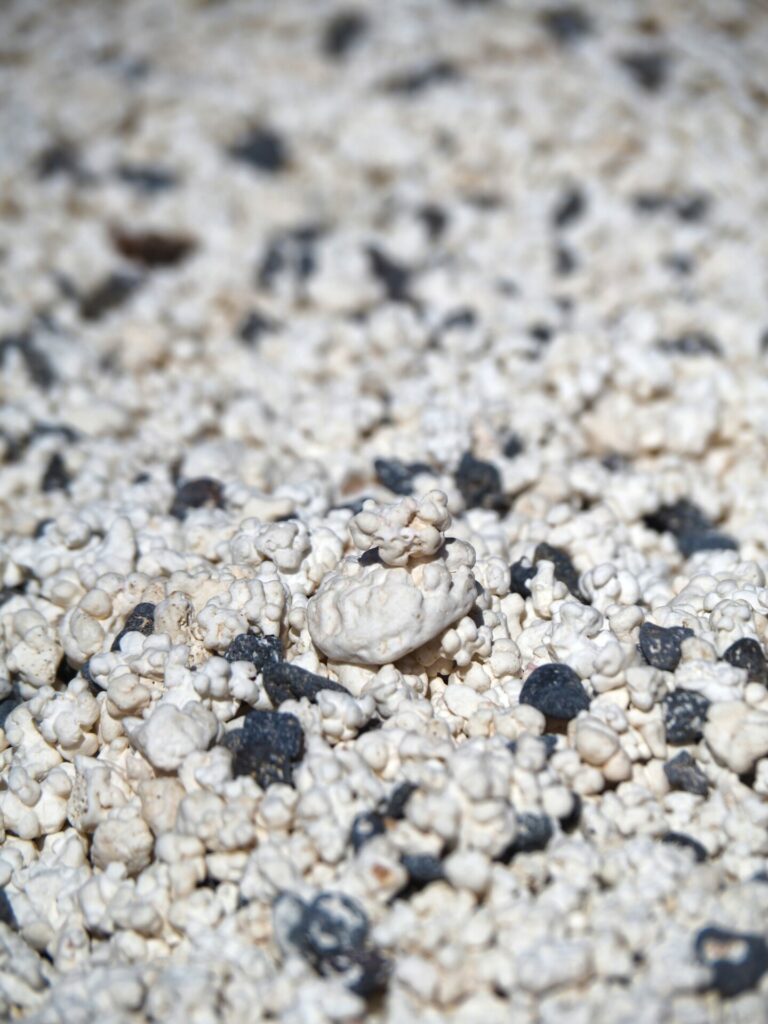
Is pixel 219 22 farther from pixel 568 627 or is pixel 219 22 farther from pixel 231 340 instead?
pixel 568 627

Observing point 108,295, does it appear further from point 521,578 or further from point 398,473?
point 521,578

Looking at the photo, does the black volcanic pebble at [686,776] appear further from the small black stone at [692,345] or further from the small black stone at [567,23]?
the small black stone at [567,23]

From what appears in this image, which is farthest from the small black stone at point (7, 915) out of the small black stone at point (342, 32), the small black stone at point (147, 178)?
the small black stone at point (342, 32)

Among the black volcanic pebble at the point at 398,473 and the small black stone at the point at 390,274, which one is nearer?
the black volcanic pebble at the point at 398,473

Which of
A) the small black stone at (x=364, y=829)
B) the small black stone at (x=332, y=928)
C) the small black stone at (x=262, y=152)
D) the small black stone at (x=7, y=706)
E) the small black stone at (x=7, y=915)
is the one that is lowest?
the small black stone at (x=7, y=915)

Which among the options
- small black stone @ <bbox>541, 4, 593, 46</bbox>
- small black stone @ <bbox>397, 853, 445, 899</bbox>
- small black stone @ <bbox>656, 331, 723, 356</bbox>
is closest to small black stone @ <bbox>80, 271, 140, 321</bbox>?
small black stone @ <bbox>656, 331, 723, 356</bbox>

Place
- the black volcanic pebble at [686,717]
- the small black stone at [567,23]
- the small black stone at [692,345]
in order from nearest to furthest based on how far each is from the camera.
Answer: the black volcanic pebble at [686,717], the small black stone at [692,345], the small black stone at [567,23]
